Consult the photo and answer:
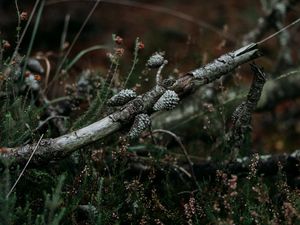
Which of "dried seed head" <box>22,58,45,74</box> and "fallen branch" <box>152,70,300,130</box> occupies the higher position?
"dried seed head" <box>22,58,45,74</box>

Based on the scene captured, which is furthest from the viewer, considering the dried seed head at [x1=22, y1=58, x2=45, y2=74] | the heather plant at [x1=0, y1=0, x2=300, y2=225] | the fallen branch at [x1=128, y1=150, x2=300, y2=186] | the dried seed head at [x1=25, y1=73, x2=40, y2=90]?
the dried seed head at [x1=22, y1=58, x2=45, y2=74]

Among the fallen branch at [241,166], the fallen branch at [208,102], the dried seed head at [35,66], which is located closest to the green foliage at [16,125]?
the fallen branch at [241,166]

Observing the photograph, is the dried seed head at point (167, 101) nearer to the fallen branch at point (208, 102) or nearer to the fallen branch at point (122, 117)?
the fallen branch at point (122, 117)

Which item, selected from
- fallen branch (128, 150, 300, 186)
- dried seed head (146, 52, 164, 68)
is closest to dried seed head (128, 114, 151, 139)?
dried seed head (146, 52, 164, 68)

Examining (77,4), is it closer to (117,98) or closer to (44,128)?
(44,128)

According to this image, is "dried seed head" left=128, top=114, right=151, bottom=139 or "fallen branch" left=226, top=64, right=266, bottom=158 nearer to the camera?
"dried seed head" left=128, top=114, right=151, bottom=139

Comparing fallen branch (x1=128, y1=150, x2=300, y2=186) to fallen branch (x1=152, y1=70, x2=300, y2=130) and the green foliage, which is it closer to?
fallen branch (x1=152, y1=70, x2=300, y2=130)
